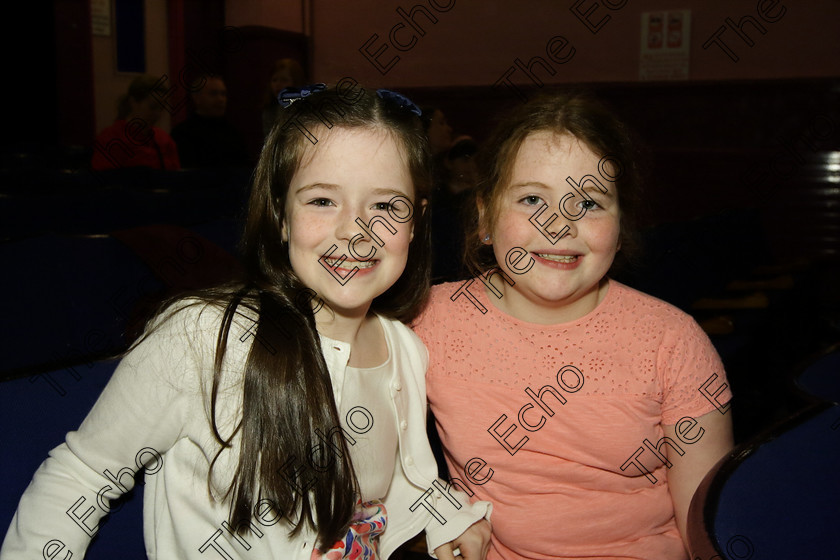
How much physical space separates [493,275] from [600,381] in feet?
1.01

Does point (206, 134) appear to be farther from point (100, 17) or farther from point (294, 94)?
point (294, 94)

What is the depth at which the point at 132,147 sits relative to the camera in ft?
14.6

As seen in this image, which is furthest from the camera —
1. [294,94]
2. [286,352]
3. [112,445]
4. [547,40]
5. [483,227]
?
[547,40]

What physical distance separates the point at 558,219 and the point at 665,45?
5029mm

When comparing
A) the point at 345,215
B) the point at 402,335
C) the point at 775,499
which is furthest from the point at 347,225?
the point at 775,499

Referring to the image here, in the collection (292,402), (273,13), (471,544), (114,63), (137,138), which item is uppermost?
(273,13)

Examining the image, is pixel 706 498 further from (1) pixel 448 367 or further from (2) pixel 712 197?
(2) pixel 712 197

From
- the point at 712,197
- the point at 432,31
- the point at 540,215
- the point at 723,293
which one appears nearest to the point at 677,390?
the point at 540,215

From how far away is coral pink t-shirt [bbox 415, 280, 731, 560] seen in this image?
1241 millimetres

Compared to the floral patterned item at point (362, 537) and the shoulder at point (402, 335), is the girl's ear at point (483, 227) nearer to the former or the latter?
the shoulder at point (402, 335)

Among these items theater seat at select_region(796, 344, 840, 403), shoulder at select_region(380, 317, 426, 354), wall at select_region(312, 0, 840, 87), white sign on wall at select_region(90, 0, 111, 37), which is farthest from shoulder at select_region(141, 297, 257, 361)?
white sign on wall at select_region(90, 0, 111, 37)

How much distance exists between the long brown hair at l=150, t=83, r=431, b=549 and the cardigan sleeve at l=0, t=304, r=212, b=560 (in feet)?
0.17

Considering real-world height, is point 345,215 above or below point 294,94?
below

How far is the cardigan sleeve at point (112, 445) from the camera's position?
907 mm
